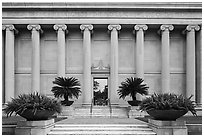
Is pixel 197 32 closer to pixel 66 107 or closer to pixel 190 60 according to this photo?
pixel 190 60

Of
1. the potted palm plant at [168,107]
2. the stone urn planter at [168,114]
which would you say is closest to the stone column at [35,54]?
the potted palm plant at [168,107]

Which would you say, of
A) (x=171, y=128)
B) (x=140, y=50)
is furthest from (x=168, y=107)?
(x=140, y=50)

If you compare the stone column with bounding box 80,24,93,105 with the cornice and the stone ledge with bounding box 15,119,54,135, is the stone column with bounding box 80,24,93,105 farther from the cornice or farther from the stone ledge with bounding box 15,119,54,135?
the stone ledge with bounding box 15,119,54,135

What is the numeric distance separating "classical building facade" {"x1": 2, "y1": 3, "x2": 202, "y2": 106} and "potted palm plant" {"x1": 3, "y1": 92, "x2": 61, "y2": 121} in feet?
56.6

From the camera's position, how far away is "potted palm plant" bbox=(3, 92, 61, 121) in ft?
51.0

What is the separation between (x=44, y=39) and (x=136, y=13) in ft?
35.9

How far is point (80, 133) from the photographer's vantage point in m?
16.4

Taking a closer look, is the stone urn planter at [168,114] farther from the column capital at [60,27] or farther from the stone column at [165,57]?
the column capital at [60,27]

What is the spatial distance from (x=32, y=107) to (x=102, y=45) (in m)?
21.2

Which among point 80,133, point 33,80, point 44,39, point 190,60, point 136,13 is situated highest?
point 136,13

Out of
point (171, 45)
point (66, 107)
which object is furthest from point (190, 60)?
point (66, 107)

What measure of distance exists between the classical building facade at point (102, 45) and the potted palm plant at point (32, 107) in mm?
17264

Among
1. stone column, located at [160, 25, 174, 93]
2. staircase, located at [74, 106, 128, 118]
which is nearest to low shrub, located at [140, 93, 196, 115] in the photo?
staircase, located at [74, 106, 128, 118]

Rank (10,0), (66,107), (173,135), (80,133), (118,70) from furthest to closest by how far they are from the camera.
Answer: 1. (118,70)
2. (10,0)
3. (66,107)
4. (80,133)
5. (173,135)
